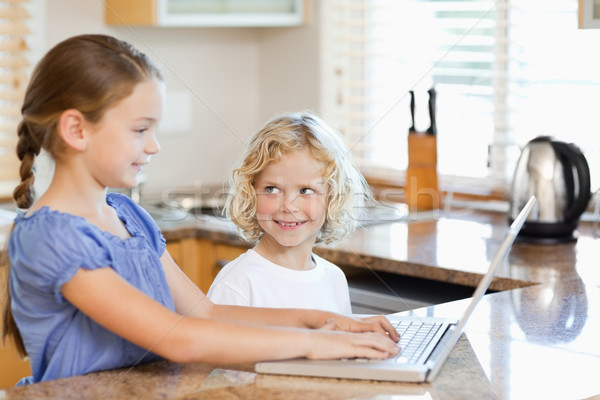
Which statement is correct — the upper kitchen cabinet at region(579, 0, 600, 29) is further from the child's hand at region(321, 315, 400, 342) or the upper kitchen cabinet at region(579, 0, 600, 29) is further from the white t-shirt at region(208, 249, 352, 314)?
the child's hand at region(321, 315, 400, 342)

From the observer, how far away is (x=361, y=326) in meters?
Answer: 1.25

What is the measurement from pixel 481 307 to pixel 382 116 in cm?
161

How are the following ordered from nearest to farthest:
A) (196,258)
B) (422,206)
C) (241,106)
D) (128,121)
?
(128,121) < (196,258) < (422,206) < (241,106)

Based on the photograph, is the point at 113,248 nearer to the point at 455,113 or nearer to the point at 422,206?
the point at 422,206

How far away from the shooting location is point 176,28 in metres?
3.09

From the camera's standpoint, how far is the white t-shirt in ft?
4.92

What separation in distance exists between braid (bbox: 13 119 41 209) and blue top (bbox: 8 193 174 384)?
81mm

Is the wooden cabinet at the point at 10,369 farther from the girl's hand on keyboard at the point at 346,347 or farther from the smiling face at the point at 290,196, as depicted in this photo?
the girl's hand on keyboard at the point at 346,347

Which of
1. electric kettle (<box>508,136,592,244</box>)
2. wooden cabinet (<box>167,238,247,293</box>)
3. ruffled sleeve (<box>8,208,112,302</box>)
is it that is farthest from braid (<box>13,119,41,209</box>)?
electric kettle (<box>508,136,592,244</box>)

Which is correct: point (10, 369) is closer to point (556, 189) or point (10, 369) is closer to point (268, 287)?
point (268, 287)

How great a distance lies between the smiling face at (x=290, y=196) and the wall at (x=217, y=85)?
158 centimetres

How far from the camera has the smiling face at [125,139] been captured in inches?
42.8

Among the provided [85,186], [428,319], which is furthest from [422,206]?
[85,186]

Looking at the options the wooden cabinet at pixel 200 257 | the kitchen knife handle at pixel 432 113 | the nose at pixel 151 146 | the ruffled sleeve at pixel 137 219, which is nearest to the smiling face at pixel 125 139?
the nose at pixel 151 146
